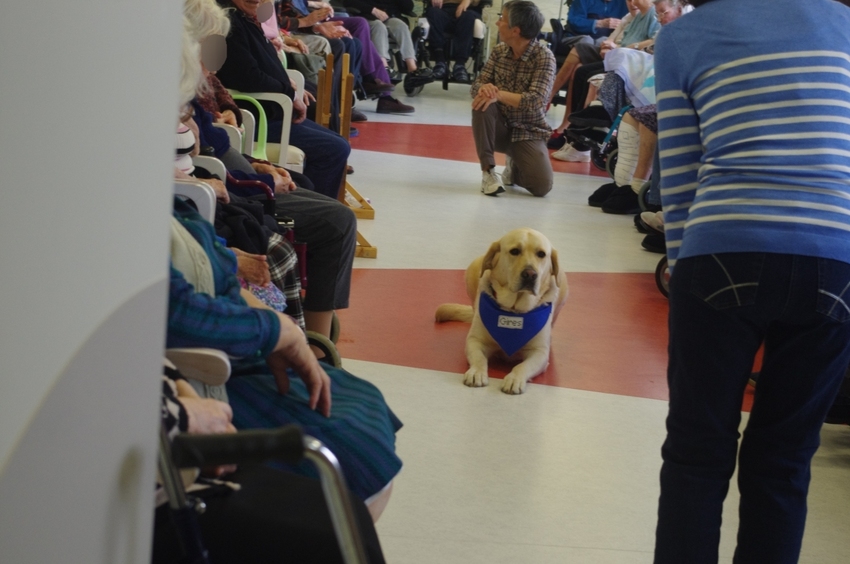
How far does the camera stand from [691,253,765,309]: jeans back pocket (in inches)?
64.0

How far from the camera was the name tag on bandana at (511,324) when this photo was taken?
339 cm

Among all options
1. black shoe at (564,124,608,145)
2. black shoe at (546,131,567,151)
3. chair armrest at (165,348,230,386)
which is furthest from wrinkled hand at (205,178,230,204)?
black shoe at (546,131,567,151)

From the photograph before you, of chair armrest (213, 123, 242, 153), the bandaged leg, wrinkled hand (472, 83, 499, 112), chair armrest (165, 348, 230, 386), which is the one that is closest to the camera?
chair armrest (165, 348, 230, 386)

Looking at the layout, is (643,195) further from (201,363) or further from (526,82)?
(201,363)

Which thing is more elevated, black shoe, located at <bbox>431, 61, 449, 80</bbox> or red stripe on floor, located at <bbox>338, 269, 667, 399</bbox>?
red stripe on floor, located at <bbox>338, 269, 667, 399</bbox>

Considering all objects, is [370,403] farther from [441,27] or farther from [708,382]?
[441,27]

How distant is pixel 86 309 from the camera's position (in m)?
0.68


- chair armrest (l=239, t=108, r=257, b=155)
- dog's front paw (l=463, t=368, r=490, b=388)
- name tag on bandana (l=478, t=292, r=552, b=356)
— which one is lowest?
dog's front paw (l=463, t=368, r=490, b=388)

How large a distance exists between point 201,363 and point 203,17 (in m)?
2.00

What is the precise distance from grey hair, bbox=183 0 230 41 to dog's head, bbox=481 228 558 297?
123 centimetres

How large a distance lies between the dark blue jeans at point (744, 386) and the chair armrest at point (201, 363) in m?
0.82

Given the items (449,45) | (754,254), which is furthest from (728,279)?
(449,45)

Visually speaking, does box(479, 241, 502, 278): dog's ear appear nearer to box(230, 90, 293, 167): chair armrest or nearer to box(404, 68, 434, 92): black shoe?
box(230, 90, 293, 167): chair armrest

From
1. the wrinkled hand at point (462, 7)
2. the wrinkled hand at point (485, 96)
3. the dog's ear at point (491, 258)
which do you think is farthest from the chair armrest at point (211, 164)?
the wrinkled hand at point (462, 7)
